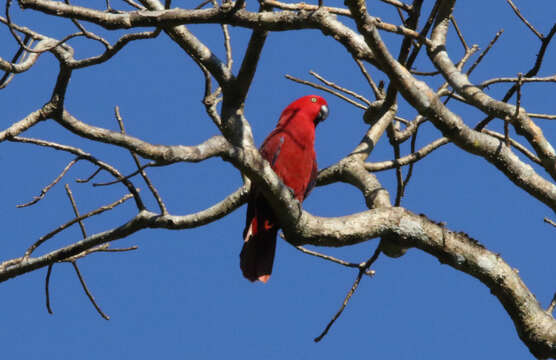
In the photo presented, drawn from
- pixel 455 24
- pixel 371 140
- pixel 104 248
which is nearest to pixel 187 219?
pixel 104 248

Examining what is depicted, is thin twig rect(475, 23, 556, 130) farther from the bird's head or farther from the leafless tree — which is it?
the bird's head

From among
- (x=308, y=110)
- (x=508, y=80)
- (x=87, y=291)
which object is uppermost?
(x=308, y=110)

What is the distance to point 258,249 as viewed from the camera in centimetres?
374

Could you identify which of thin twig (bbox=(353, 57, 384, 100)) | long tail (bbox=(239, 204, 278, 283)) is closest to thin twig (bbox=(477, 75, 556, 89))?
thin twig (bbox=(353, 57, 384, 100))

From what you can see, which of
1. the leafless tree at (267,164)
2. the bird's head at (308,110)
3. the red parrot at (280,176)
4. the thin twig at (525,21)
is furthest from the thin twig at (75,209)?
the thin twig at (525,21)

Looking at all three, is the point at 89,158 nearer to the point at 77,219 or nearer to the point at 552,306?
the point at 77,219

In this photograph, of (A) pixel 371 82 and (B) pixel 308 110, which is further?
(B) pixel 308 110

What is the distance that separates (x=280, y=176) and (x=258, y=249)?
0.47 meters

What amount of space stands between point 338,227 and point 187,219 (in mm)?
727

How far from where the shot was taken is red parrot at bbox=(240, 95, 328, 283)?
12.0ft

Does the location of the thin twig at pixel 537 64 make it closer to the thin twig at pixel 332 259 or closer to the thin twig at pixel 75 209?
the thin twig at pixel 332 259

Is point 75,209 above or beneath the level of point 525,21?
beneath

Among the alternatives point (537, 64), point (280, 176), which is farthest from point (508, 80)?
point (280, 176)

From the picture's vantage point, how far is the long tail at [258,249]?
12.1ft
